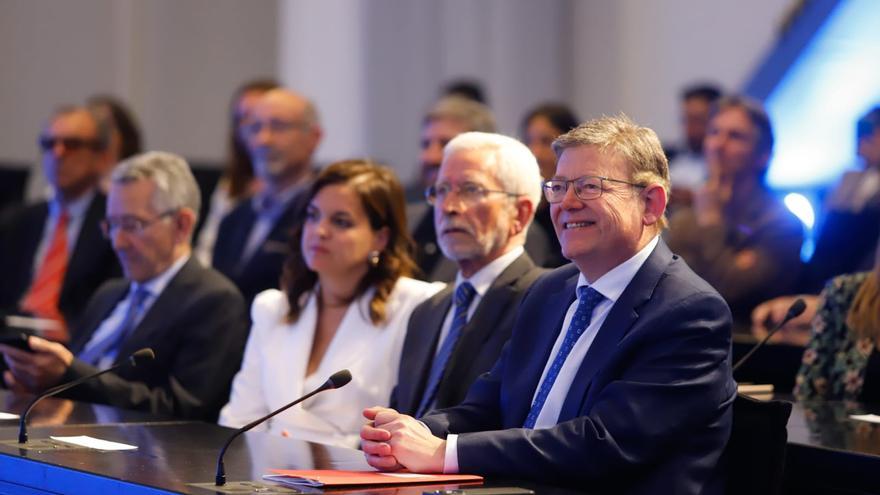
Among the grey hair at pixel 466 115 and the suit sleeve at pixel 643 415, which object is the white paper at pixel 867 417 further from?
the grey hair at pixel 466 115

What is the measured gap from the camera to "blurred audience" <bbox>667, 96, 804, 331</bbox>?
559 centimetres

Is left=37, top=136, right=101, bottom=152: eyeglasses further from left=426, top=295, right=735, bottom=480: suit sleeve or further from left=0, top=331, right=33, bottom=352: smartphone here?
left=426, top=295, right=735, bottom=480: suit sleeve

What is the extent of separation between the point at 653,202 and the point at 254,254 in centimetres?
328

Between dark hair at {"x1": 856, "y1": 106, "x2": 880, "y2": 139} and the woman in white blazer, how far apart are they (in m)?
2.24

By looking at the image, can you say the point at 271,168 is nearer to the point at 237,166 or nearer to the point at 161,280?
the point at 237,166

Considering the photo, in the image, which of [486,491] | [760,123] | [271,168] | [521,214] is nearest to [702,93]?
[760,123]

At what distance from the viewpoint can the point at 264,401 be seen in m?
4.64

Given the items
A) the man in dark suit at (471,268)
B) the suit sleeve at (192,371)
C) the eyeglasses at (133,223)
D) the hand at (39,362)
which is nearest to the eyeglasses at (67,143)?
the eyeglasses at (133,223)

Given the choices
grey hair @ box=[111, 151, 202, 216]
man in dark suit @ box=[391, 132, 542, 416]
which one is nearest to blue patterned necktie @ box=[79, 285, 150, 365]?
grey hair @ box=[111, 151, 202, 216]

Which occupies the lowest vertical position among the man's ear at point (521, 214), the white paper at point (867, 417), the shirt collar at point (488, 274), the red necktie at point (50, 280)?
the red necktie at point (50, 280)

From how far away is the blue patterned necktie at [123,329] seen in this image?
201 inches

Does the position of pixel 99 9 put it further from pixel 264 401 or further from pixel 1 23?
pixel 264 401

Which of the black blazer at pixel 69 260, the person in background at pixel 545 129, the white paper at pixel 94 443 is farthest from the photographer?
the black blazer at pixel 69 260

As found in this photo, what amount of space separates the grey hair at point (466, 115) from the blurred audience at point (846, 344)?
6.06 ft
